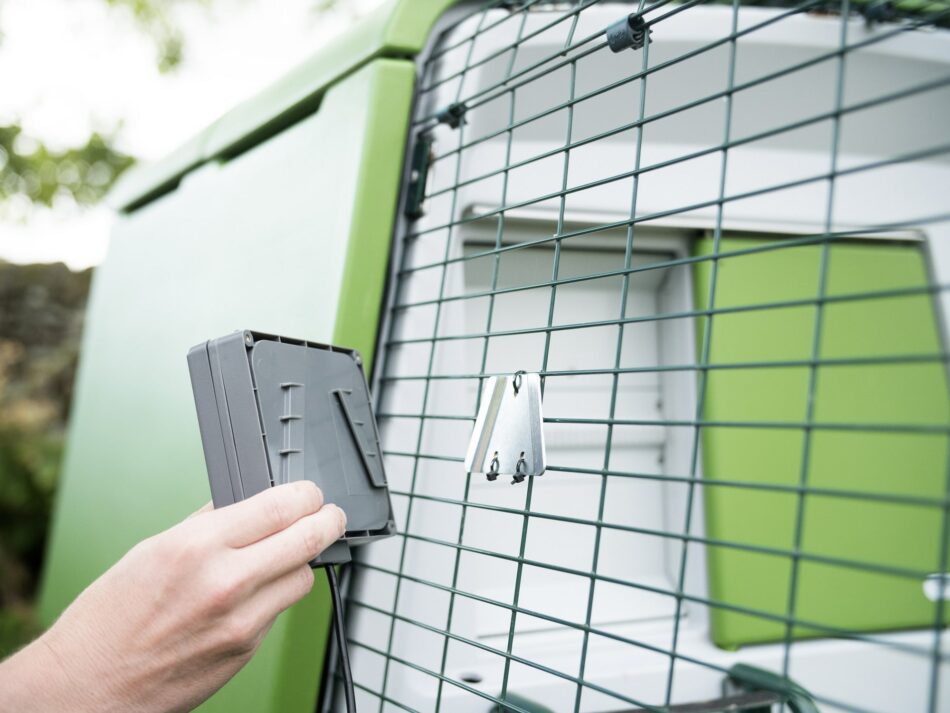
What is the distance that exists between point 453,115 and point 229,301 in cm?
56

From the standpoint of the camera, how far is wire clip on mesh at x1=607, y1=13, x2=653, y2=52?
754 mm

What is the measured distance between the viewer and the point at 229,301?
1.31 metres

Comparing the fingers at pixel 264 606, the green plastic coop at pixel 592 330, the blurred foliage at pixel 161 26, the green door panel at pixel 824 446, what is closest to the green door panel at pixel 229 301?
the green plastic coop at pixel 592 330

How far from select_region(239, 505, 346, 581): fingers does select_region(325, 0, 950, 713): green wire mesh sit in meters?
0.24

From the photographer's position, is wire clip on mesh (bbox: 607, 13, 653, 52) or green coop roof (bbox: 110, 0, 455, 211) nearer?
wire clip on mesh (bbox: 607, 13, 653, 52)

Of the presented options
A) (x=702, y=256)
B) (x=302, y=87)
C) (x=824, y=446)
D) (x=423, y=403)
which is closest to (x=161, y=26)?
(x=302, y=87)

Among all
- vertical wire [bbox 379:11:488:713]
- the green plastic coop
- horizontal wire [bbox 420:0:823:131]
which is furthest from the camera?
the green plastic coop

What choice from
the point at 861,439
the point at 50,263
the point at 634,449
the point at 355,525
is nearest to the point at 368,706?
the point at 355,525

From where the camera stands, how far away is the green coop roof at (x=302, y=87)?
108 cm

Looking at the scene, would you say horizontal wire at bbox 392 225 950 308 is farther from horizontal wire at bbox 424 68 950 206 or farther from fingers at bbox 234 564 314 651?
fingers at bbox 234 564 314 651

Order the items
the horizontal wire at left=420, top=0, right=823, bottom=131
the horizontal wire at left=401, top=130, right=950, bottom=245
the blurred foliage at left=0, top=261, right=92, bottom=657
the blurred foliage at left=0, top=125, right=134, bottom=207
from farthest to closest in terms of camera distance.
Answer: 1. the blurred foliage at left=0, top=125, right=134, bottom=207
2. the blurred foliage at left=0, top=261, right=92, bottom=657
3. the horizontal wire at left=420, top=0, right=823, bottom=131
4. the horizontal wire at left=401, top=130, right=950, bottom=245

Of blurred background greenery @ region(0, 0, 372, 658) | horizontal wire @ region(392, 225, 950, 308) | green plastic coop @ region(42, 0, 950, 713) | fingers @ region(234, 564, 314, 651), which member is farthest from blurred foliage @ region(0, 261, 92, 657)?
horizontal wire @ region(392, 225, 950, 308)

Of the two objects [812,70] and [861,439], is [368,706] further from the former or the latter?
[812,70]

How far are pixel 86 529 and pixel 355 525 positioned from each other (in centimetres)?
121
